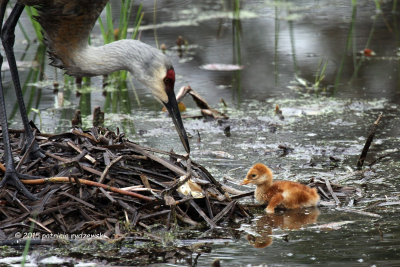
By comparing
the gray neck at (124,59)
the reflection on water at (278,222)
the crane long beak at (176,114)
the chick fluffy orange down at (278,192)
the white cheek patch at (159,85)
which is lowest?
the reflection on water at (278,222)

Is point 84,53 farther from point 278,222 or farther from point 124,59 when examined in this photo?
point 278,222

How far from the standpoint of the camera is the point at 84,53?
5.55 metres

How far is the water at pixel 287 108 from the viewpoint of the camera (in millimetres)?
4680

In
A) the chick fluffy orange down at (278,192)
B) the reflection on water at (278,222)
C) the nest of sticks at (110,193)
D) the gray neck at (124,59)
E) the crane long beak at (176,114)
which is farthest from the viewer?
the crane long beak at (176,114)

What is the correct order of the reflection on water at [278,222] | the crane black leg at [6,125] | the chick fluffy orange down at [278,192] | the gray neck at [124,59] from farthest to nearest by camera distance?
1. the gray neck at [124,59]
2. the chick fluffy orange down at [278,192]
3. the crane black leg at [6,125]
4. the reflection on water at [278,222]

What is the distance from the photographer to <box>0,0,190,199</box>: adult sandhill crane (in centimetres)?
546

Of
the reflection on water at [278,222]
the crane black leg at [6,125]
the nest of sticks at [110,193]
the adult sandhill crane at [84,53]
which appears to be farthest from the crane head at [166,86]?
the crane black leg at [6,125]

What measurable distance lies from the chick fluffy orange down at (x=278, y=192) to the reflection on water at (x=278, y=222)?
0.16 ft

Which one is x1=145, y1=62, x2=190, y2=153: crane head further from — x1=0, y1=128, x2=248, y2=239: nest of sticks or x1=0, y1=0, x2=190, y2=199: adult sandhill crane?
x1=0, y1=128, x2=248, y2=239: nest of sticks

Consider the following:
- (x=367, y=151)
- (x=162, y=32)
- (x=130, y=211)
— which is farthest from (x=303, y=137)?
(x=162, y=32)

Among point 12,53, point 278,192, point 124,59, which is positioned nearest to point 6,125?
point 12,53

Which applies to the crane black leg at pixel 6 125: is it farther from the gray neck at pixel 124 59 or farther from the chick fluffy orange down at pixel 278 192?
the chick fluffy orange down at pixel 278 192

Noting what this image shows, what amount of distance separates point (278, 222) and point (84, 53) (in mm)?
1810

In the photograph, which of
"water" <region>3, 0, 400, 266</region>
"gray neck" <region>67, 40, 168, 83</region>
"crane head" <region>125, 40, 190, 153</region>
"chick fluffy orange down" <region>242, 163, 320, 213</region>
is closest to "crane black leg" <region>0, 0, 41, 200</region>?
"gray neck" <region>67, 40, 168, 83</region>
